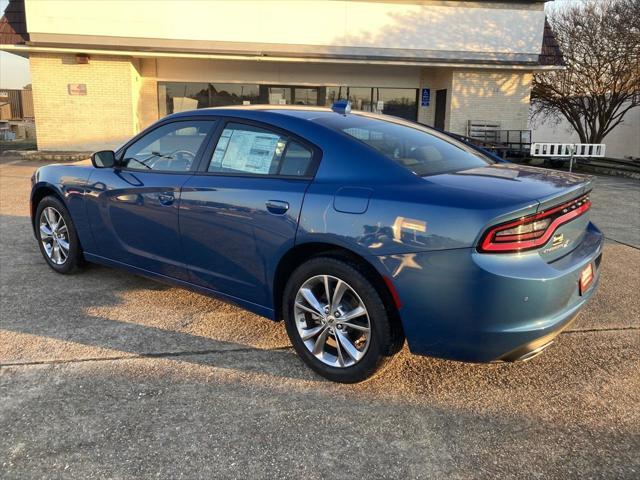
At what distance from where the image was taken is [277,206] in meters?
3.21

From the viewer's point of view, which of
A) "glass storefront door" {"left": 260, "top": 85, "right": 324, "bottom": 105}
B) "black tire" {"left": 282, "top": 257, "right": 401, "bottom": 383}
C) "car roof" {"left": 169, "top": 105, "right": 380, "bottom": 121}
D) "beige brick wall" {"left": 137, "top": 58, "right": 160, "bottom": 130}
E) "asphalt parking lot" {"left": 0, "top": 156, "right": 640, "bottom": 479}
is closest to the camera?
"asphalt parking lot" {"left": 0, "top": 156, "right": 640, "bottom": 479}

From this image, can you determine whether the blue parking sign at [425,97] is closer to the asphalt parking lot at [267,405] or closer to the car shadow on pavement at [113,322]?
the asphalt parking lot at [267,405]

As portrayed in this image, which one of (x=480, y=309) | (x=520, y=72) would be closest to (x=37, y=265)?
(x=480, y=309)

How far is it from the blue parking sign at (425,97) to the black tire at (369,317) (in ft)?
54.8

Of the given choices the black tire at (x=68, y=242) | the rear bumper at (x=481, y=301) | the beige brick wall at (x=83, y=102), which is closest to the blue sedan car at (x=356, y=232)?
the rear bumper at (x=481, y=301)

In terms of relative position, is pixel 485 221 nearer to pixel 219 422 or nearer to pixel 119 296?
pixel 219 422

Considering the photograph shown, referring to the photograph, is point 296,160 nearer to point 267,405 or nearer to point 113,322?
point 267,405

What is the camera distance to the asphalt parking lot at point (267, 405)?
2490 mm

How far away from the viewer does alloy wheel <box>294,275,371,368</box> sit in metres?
3.03

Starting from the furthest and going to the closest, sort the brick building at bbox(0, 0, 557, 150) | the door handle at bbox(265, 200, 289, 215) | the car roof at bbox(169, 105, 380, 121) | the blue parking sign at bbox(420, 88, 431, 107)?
the blue parking sign at bbox(420, 88, 431, 107) < the brick building at bbox(0, 0, 557, 150) < the car roof at bbox(169, 105, 380, 121) < the door handle at bbox(265, 200, 289, 215)

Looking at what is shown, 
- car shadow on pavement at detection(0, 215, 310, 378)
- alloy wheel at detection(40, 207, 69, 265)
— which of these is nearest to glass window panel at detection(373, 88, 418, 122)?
alloy wheel at detection(40, 207, 69, 265)

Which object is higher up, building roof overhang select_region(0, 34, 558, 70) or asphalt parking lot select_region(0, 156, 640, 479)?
building roof overhang select_region(0, 34, 558, 70)

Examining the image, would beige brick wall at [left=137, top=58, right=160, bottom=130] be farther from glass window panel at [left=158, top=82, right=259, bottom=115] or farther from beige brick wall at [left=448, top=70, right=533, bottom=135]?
beige brick wall at [left=448, top=70, right=533, bottom=135]

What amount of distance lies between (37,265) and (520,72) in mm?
16039
